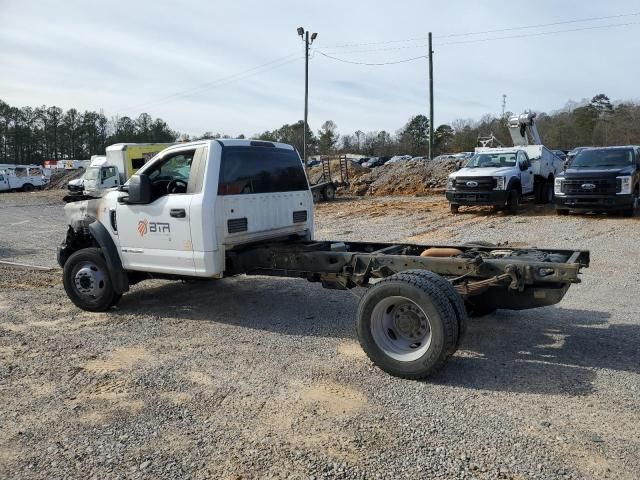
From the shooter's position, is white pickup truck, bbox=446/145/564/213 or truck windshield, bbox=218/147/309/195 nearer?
truck windshield, bbox=218/147/309/195

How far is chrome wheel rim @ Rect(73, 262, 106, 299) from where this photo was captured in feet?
22.8

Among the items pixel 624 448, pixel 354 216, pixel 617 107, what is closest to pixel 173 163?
pixel 624 448

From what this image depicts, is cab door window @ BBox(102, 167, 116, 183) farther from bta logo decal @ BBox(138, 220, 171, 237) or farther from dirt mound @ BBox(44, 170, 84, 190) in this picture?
bta logo decal @ BBox(138, 220, 171, 237)

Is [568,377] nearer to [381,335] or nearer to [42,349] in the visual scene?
[381,335]

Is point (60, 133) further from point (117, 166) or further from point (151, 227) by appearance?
point (151, 227)

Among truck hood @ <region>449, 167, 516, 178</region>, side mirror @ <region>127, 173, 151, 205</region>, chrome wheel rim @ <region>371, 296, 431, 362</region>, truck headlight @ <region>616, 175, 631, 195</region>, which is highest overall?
truck hood @ <region>449, 167, 516, 178</region>

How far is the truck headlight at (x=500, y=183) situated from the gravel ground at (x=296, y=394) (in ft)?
30.3

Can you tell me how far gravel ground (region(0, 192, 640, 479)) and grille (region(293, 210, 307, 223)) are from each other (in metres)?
1.09

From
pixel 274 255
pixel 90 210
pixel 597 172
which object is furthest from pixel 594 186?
pixel 90 210

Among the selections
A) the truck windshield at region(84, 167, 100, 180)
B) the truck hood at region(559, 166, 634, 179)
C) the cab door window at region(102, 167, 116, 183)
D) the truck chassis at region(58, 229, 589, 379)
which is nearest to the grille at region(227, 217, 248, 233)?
the truck chassis at region(58, 229, 589, 379)

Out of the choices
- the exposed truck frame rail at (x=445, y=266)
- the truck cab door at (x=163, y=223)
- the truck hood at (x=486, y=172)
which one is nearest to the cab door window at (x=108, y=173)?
the truck hood at (x=486, y=172)

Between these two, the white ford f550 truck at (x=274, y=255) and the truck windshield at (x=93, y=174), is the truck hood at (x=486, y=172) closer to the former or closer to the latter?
the white ford f550 truck at (x=274, y=255)

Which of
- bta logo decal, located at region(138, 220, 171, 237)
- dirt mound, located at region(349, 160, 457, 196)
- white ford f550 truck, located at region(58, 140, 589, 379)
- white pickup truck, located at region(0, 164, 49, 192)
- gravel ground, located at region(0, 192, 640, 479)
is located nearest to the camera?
gravel ground, located at region(0, 192, 640, 479)

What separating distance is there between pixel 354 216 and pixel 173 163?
13.1m
